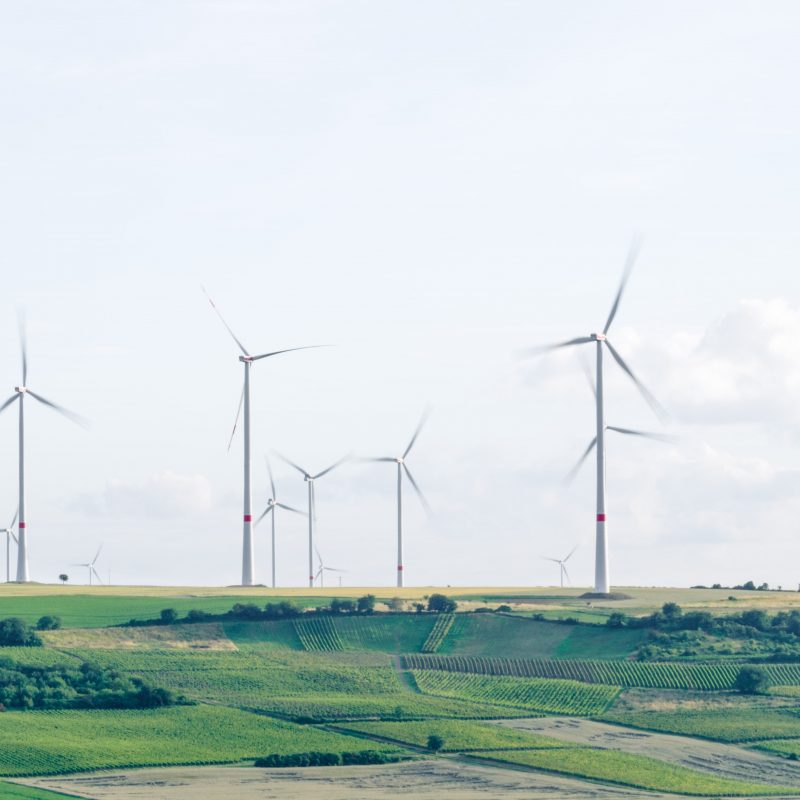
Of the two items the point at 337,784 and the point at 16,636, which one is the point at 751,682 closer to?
the point at 337,784

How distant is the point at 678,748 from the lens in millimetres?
141000

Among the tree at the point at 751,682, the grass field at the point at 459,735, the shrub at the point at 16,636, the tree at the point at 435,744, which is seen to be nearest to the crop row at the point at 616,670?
the tree at the point at 751,682

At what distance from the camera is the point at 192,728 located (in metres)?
145

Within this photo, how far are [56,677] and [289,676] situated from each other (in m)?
27.2

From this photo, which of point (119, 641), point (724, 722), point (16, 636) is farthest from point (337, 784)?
point (119, 641)

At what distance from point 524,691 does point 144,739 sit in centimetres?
4996

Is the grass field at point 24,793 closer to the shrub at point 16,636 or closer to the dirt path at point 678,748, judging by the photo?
the dirt path at point 678,748

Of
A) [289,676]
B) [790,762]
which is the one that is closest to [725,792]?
[790,762]

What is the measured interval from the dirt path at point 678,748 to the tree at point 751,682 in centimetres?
2379

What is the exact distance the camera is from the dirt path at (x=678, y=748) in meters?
131

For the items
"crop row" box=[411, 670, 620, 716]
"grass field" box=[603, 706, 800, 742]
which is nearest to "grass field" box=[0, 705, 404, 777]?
"crop row" box=[411, 670, 620, 716]

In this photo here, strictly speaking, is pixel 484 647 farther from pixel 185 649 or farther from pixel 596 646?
pixel 185 649

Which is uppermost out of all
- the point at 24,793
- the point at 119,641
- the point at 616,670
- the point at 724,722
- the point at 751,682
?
the point at 119,641

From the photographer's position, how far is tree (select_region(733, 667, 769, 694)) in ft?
562
